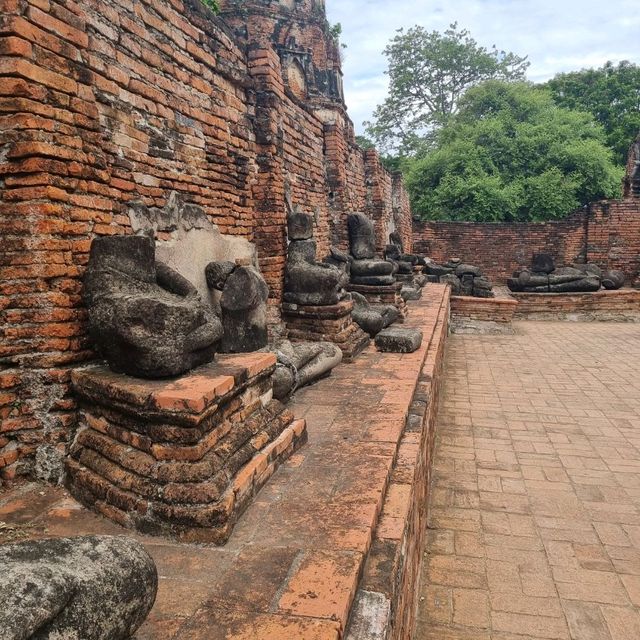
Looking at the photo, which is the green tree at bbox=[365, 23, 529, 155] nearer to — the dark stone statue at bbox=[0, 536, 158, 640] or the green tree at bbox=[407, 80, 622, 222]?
the green tree at bbox=[407, 80, 622, 222]

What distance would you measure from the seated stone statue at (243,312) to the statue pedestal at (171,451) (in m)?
1.05

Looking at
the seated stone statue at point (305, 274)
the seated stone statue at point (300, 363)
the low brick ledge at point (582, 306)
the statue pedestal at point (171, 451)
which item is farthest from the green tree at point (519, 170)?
the statue pedestal at point (171, 451)

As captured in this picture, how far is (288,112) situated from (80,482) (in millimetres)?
4434

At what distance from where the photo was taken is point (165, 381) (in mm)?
2209

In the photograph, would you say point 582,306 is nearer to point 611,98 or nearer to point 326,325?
point 326,325

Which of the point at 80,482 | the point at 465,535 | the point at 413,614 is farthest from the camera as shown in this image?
the point at 465,535

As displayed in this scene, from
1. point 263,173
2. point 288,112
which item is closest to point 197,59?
point 263,173

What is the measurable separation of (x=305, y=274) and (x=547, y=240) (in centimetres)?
1279

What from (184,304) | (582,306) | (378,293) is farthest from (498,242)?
(184,304)

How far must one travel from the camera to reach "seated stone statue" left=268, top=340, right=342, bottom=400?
10.5ft

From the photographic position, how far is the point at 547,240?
50.7 ft

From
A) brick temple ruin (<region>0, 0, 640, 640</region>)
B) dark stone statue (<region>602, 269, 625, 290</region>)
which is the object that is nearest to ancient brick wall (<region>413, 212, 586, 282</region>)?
dark stone statue (<region>602, 269, 625, 290</region>)

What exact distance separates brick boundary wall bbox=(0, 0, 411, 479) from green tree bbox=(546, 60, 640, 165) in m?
20.7

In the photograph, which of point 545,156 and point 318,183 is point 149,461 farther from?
point 545,156
